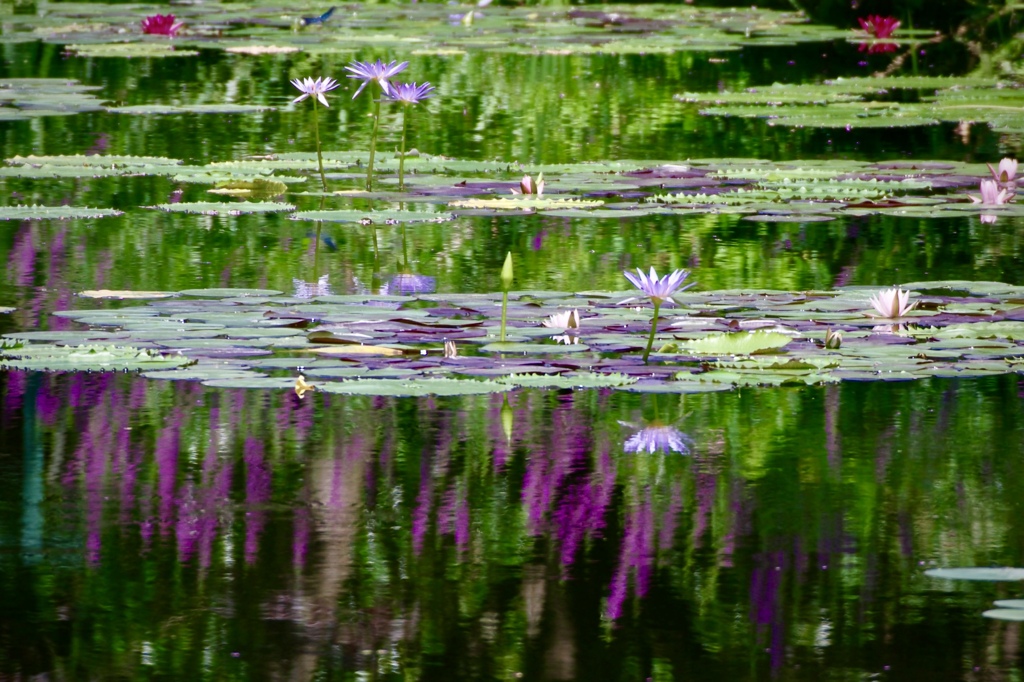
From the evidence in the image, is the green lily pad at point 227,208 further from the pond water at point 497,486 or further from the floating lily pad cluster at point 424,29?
the floating lily pad cluster at point 424,29

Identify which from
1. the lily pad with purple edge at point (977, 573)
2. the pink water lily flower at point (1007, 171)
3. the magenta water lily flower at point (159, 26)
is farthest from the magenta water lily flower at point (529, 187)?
the magenta water lily flower at point (159, 26)

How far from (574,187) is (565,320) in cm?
264

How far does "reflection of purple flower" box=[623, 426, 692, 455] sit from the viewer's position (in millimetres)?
3621

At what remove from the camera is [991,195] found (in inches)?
252

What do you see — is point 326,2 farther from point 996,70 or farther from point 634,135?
point 634,135

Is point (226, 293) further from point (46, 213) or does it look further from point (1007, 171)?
point (1007, 171)

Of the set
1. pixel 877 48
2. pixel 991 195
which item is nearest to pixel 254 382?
pixel 991 195

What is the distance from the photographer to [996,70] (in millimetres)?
12992

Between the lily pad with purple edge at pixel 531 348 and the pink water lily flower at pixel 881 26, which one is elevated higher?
the pink water lily flower at pixel 881 26

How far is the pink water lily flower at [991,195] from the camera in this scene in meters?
6.38

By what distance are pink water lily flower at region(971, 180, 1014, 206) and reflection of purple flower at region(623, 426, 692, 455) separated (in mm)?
2973

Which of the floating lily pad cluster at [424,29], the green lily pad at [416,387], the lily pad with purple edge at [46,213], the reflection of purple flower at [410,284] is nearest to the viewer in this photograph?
the green lily pad at [416,387]

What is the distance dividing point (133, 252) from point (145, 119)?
3921mm

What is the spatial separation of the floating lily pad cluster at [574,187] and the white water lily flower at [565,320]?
5.49 feet
